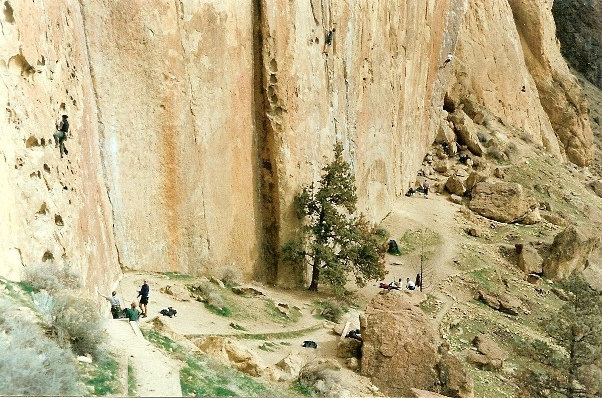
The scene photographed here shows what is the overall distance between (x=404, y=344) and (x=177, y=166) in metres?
8.55

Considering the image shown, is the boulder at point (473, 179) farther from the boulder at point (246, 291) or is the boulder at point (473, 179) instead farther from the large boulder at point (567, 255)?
the boulder at point (246, 291)

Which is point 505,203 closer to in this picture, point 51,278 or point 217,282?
point 217,282

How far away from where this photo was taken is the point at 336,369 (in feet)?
55.3

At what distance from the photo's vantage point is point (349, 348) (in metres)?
19.0

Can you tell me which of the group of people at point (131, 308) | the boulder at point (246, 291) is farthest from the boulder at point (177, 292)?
the boulder at point (246, 291)

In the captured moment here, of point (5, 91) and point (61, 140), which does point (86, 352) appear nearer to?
point (5, 91)

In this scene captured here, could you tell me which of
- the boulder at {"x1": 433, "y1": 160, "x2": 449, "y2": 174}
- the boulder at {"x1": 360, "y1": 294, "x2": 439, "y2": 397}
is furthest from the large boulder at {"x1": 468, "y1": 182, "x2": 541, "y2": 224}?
the boulder at {"x1": 360, "y1": 294, "x2": 439, "y2": 397}

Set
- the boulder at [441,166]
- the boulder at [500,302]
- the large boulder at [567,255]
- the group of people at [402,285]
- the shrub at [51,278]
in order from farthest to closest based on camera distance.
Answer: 1. the boulder at [441,166]
2. the large boulder at [567,255]
3. the boulder at [500,302]
4. the group of people at [402,285]
5. the shrub at [51,278]

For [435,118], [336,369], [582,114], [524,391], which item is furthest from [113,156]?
[582,114]

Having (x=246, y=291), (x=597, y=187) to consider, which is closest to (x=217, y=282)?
(x=246, y=291)

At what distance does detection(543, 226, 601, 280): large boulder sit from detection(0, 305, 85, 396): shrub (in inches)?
1102

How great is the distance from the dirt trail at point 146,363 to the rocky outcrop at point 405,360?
7.63m

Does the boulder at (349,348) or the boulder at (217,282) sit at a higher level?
the boulder at (217,282)

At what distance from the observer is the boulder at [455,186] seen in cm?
3997
